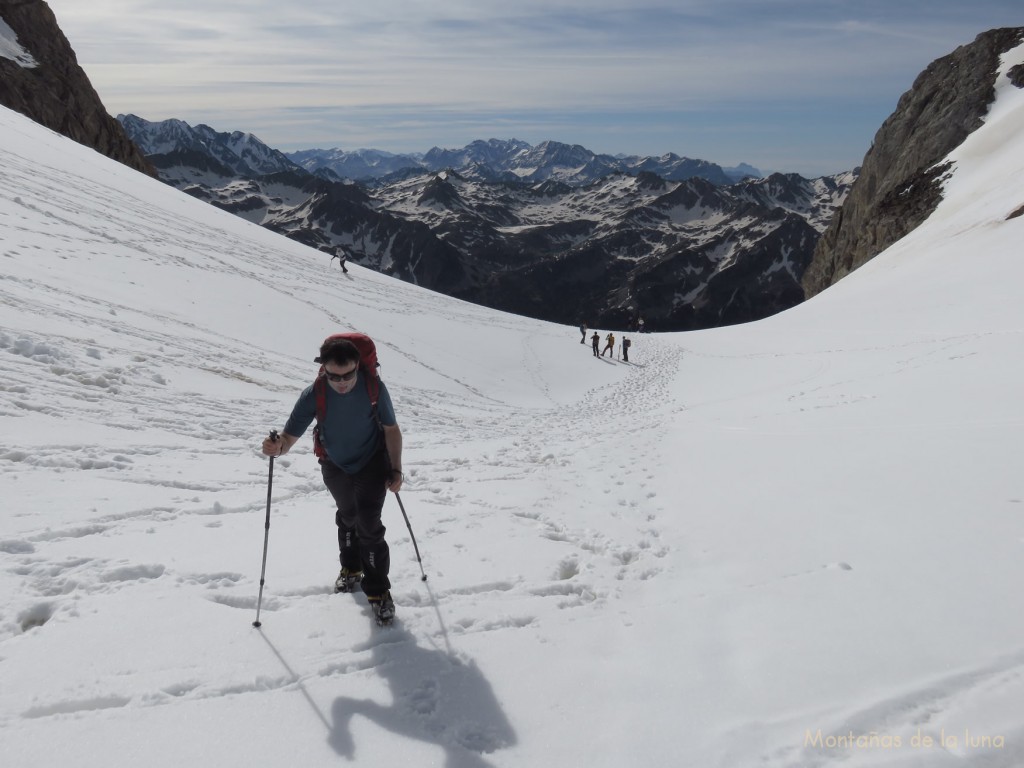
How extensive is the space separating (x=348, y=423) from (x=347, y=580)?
5.17 ft

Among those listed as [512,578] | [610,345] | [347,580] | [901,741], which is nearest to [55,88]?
[610,345]

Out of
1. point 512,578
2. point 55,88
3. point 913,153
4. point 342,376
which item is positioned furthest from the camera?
point 55,88

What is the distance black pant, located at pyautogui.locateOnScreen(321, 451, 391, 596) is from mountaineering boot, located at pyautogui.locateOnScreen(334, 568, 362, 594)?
38 centimetres

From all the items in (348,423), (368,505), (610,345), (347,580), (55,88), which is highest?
(55,88)

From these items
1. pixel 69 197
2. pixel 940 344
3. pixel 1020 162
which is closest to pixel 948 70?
pixel 1020 162

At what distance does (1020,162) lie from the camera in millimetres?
45125

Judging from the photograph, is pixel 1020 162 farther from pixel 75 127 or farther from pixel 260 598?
pixel 75 127

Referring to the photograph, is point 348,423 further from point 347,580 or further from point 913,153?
point 913,153

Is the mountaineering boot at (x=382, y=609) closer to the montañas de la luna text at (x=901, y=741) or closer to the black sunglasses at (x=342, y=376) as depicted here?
the black sunglasses at (x=342, y=376)

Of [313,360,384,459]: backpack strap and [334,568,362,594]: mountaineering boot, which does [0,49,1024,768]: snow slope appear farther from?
[313,360,384,459]: backpack strap

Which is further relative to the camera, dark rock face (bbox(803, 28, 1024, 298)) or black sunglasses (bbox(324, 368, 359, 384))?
dark rock face (bbox(803, 28, 1024, 298))

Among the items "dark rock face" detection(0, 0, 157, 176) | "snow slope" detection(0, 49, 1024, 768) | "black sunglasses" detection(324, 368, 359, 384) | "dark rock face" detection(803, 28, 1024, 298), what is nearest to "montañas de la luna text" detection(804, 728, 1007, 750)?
"snow slope" detection(0, 49, 1024, 768)

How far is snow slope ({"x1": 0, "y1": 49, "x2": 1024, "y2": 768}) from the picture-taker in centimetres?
373

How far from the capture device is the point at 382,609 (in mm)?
4859
